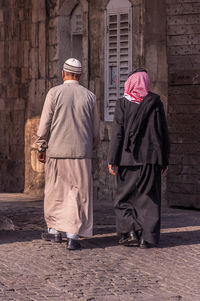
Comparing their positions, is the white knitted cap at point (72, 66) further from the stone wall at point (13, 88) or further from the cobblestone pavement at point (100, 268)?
the stone wall at point (13, 88)

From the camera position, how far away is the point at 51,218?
764 cm

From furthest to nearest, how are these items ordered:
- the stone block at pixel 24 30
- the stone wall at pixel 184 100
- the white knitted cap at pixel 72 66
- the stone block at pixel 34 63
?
the stone block at pixel 24 30, the stone block at pixel 34 63, the stone wall at pixel 184 100, the white knitted cap at pixel 72 66

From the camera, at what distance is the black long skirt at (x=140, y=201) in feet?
24.7

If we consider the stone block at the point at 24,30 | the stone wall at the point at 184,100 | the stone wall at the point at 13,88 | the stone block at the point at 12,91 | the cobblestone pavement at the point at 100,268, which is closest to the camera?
the cobblestone pavement at the point at 100,268

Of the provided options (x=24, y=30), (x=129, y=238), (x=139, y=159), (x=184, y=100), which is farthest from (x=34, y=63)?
(x=129, y=238)

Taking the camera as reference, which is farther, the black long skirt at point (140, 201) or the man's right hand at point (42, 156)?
the man's right hand at point (42, 156)

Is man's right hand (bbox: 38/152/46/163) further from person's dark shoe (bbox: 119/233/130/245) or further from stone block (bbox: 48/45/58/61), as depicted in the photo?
stone block (bbox: 48/45/58/61)

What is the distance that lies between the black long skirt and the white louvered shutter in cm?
433

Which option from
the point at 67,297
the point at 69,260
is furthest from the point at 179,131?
the point at 67,297

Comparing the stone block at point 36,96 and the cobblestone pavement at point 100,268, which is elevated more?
the stone block at point 36,96

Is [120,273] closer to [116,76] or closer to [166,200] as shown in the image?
[166,200]

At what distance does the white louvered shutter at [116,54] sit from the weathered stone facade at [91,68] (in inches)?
4.3

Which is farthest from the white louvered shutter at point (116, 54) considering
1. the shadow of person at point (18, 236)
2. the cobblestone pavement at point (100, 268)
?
the shadow of person at point (18, 236)

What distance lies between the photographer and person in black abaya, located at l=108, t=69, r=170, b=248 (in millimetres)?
7570
